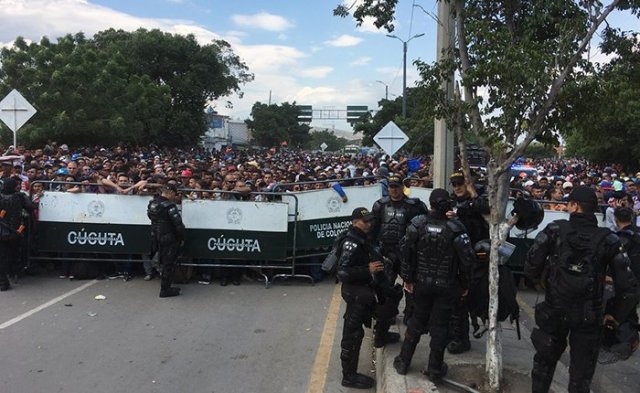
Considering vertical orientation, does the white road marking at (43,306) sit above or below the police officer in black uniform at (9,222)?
below

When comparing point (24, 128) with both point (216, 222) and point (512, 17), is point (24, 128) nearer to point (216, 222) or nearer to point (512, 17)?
point (216, 222)

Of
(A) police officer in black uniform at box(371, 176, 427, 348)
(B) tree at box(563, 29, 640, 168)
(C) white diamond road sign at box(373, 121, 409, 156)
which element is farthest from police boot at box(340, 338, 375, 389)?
(C) white diamond road sign at box(373, 121, 409, 156)

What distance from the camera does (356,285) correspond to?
475 centimetres

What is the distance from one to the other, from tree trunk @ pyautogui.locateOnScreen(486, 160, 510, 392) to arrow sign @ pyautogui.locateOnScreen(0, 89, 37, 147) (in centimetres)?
1018

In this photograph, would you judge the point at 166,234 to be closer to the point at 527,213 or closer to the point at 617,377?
the point at 527,213

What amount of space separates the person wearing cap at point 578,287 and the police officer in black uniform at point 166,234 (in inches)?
208

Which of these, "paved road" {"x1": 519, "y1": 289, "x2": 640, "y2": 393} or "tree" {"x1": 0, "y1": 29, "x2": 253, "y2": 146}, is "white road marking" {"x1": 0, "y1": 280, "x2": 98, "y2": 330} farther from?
"tree" {"x1": 0, "y1": 29, "x2": 253, "y2": 146}

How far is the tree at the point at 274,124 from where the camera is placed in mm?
78438

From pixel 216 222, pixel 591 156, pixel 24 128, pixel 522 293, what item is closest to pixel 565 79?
pixel 522 293

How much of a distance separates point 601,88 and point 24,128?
28.1 metres

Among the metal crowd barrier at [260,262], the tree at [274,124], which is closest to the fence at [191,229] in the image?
the metal crowd barrier at [260,262]

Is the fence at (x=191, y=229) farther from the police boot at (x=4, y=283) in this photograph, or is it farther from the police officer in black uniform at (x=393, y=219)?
the police officer in black uniform at (x=393, y=219)

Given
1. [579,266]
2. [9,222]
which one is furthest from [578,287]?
[9,222]

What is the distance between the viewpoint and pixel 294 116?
84.4m
